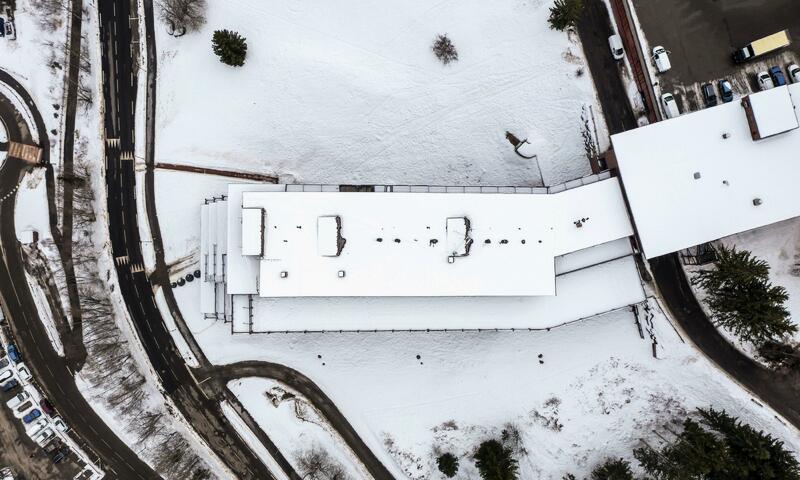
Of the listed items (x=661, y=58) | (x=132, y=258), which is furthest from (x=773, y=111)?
(x=132, y=258)

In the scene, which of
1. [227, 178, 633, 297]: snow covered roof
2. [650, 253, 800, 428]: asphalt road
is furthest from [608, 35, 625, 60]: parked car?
[650, 253, 800, 428]: asphalt road

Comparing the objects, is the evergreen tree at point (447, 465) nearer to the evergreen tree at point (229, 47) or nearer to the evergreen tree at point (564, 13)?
the evergreen tree at point (564, 13)

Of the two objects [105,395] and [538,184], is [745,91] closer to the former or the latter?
[538,184]

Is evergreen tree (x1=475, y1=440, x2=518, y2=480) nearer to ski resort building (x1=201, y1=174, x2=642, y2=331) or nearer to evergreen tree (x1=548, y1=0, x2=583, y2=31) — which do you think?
ski resort building (x1=201, y1=174, x2=642, y2=331)

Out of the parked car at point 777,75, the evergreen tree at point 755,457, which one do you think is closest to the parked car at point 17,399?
the evergreen tree at point 755,457

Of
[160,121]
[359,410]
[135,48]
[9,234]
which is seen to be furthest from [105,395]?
[135,48]

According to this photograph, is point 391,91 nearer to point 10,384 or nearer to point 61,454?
point 10,384
